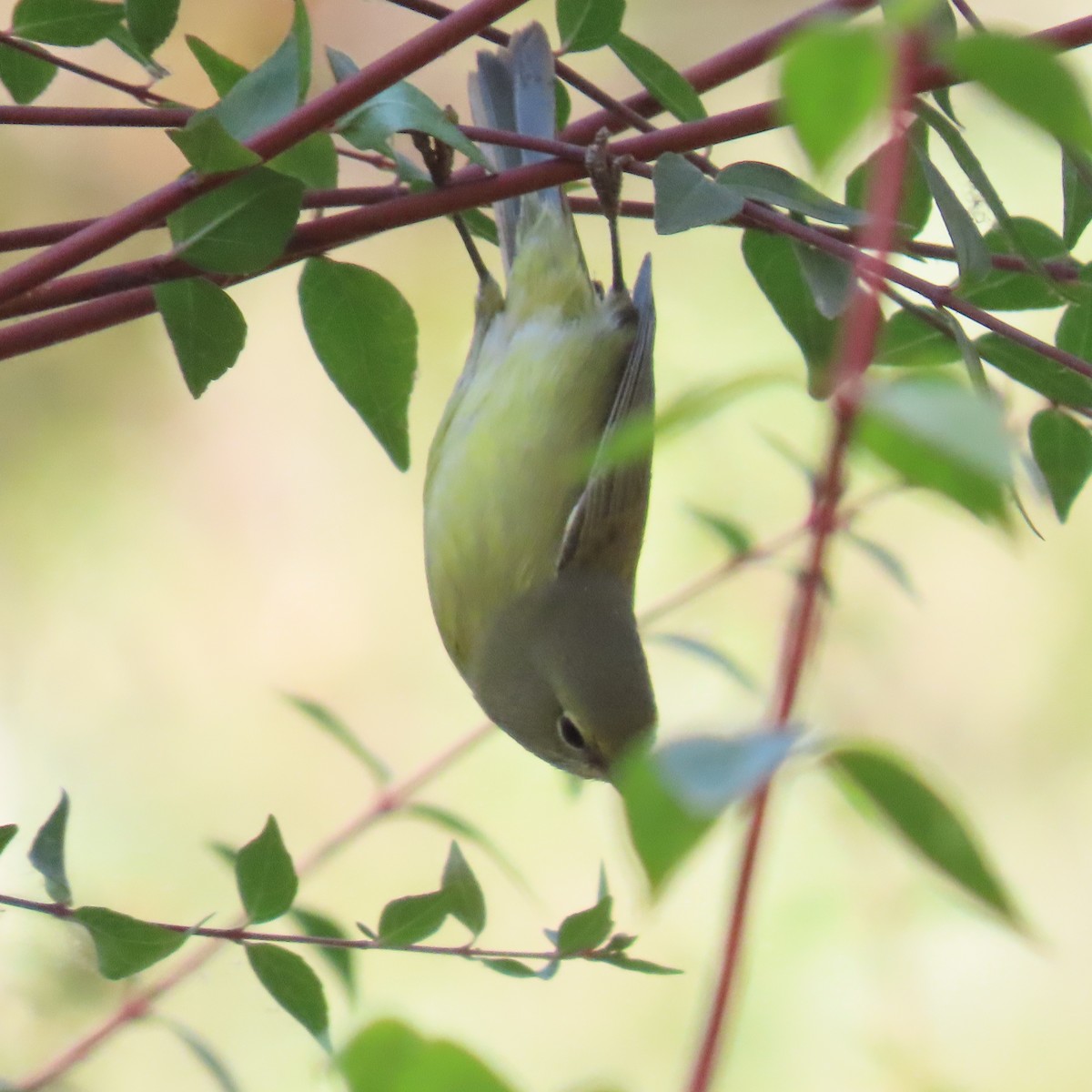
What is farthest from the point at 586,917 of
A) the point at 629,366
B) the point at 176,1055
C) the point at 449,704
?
the point at 449,704

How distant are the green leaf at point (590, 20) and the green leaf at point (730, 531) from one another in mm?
487

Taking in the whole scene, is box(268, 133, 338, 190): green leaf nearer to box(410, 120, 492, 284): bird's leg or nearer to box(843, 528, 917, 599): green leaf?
box(410, 120, 492, 284): bird's leg

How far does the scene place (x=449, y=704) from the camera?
2973mm

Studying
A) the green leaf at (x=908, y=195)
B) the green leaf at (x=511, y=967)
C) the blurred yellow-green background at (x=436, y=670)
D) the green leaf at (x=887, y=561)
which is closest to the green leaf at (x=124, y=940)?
the green leaf at (x=511, y=967)

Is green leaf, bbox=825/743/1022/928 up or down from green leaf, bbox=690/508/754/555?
up

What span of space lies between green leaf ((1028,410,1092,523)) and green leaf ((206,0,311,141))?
0.44 metres

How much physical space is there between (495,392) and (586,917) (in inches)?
33.2

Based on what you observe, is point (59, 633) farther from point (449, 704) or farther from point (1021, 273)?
point (1021, 273)

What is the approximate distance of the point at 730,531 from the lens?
1.29 meters

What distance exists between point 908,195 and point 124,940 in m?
0.57

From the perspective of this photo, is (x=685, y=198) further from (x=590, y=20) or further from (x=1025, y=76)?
(x=1025, y=76)

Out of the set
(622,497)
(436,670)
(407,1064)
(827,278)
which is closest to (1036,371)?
(827,278)

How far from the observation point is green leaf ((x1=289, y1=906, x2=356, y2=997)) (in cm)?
96

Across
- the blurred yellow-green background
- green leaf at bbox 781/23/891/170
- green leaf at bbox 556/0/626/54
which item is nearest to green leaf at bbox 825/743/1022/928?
green leaf at bbox 781/23/891/170
